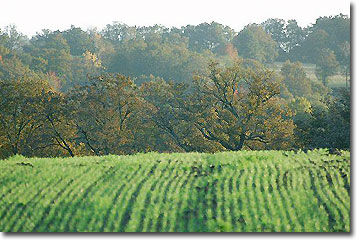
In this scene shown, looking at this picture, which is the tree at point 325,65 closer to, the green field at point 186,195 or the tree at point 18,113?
the tree at point 18,113

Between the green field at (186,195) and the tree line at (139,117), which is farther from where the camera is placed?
the tree line at (139,117)

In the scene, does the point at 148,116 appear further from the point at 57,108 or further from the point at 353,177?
the point at 353,177

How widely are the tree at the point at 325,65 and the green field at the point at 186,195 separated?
2012cm

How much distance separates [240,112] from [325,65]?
14488 millimetres

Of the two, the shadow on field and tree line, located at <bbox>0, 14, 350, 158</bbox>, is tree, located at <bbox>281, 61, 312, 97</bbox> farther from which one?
the shadow on field

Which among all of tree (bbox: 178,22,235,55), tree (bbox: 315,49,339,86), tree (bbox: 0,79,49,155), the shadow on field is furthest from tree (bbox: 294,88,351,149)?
tree (bbox: 178,22,235,55)

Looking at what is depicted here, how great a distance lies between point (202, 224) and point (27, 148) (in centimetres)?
1157

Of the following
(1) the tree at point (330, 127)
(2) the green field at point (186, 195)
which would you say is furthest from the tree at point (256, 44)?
(2) the green field at point (186, 195)

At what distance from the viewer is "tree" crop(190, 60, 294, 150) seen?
15453 mm

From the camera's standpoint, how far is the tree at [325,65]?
25.6 meters

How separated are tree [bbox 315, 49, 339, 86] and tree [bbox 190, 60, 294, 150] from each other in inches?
407

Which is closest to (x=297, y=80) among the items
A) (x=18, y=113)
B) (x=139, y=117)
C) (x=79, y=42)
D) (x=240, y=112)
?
(x=240, y=112)

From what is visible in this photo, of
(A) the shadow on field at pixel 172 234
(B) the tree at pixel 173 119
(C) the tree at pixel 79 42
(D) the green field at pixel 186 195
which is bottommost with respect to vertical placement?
(B) the tree at pixel 173 119
